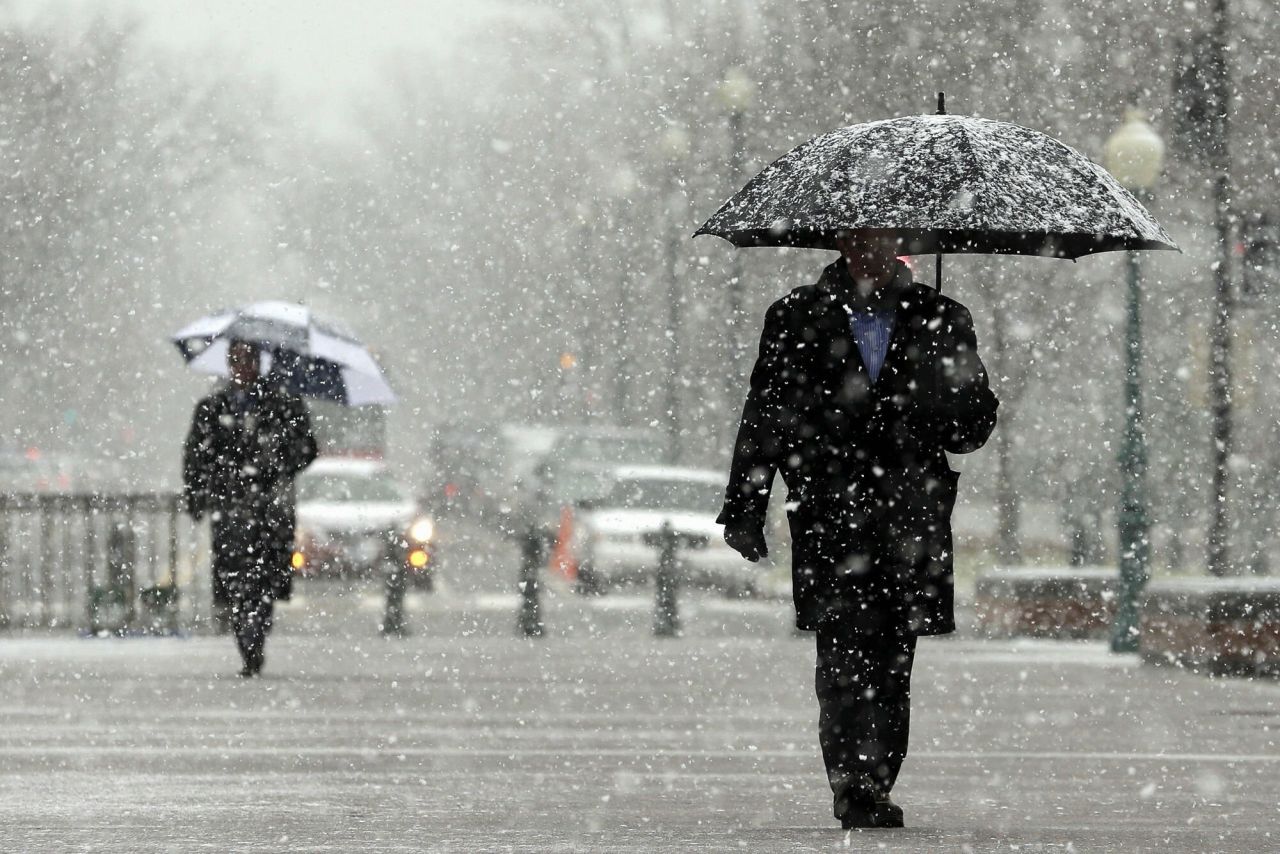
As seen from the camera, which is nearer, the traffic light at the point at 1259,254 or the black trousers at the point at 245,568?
the black trousers at the point at 245,568

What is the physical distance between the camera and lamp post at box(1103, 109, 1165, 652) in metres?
17.8

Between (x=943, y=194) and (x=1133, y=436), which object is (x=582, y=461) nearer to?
(x=1133, y=436)

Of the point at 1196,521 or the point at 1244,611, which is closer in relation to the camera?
the point at 1244,611

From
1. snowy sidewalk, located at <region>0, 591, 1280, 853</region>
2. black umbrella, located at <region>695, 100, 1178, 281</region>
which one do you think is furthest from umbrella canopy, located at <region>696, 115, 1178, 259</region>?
snowy sidewalk, located at <region>0, 591, 1280, 853</region>

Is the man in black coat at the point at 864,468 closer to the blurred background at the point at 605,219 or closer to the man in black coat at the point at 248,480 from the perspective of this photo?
the man in black coat at the point at 248,480

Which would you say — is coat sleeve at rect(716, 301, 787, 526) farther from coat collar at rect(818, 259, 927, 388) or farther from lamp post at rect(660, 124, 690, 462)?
lamp post at rect(660, 124, 690, 462)

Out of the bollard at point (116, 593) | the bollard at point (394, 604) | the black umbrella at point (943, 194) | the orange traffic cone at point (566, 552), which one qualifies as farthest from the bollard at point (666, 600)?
the black umbrella at point (943, 194)

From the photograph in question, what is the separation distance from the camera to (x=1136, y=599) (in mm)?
17828

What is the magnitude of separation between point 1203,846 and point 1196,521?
69.8 ft

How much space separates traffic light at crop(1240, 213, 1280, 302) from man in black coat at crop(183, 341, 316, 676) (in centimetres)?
907

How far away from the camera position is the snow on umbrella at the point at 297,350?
51.8 ft

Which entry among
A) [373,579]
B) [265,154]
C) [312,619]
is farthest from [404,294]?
[312,619]

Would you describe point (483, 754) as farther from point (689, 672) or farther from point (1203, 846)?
point (689, 672)

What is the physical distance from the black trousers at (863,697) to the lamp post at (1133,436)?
10237 mm
